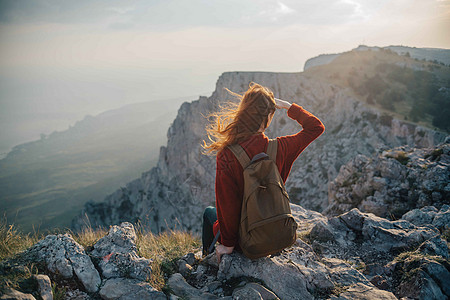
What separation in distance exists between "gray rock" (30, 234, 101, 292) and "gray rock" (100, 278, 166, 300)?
7.2 inches

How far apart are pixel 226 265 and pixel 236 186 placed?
139 centimetres

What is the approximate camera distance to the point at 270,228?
10.1ft

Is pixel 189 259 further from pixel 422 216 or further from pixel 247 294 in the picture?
pixel 422 216

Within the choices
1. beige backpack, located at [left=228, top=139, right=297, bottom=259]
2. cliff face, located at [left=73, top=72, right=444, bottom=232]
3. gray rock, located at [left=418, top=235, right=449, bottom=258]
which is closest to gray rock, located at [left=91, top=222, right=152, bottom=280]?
beige backpack, located at [left=228, top=139, right=297, bottom=259]

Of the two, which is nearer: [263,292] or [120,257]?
[263,292]

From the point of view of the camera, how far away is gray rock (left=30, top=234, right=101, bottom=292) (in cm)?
343

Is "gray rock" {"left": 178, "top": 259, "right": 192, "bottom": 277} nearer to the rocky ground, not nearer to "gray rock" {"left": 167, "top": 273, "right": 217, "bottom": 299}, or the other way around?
the rocky ground

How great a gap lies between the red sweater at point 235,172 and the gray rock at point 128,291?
3.99 feet

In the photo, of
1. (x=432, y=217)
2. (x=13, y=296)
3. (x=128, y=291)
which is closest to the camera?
(x=13, y=296)

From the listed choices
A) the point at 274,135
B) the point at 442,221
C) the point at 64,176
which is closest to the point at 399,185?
the point at 442,221

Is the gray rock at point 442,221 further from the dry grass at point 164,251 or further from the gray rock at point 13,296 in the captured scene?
the gray rock at point 13,296

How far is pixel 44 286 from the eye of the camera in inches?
118

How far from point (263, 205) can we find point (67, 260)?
119 inches

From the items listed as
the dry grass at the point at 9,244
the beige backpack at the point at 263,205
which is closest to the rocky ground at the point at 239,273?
the dry grass at the point at 9,244
